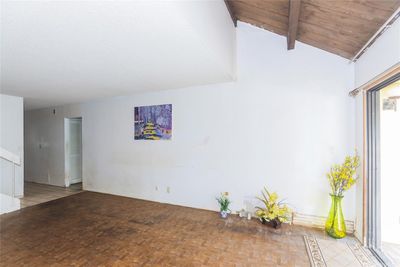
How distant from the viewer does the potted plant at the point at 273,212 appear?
3020mm

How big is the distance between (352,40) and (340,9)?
63 centimetres

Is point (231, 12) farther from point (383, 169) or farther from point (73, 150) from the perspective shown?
point (73, 150)

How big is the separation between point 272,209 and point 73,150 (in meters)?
5.84

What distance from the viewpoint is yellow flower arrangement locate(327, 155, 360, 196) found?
2686mm

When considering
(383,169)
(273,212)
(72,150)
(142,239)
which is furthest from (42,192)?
(383,169)

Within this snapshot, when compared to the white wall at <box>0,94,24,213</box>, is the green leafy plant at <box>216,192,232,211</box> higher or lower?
lower

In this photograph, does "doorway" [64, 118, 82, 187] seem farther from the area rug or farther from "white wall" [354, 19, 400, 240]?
"white wall" [354, 19, 400, 240]

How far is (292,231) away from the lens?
293cm

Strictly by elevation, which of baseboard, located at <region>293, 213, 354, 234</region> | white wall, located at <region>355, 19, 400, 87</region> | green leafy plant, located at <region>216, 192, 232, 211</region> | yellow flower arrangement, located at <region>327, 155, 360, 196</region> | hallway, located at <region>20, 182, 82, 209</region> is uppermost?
white wall, located at <region>355, 19, 400, 87</region>

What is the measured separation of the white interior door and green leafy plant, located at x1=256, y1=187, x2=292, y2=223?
5457 millimetres

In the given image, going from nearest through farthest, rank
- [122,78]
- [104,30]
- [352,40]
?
[104,30] → [352,40] → [122,78]

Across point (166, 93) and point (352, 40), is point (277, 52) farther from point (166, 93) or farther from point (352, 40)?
point (166, 93)

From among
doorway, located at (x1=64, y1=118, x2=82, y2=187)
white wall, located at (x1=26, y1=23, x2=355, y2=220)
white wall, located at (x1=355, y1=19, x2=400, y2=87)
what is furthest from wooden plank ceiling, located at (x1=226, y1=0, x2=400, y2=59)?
doorway, located at (x1=64, y1=118, x2=82, y2=187)

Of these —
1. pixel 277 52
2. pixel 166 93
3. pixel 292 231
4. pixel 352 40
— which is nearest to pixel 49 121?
pixel 166 93
